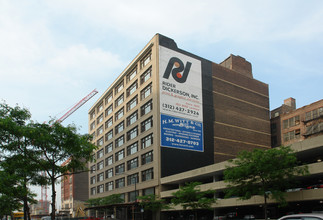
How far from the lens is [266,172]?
3456cm

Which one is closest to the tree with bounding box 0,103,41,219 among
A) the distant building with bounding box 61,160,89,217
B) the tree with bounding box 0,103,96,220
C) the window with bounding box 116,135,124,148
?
the tree with bounding box 0,103,96,220

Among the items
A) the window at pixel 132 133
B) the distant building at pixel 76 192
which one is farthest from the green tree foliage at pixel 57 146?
the distant building at pixel 76 192

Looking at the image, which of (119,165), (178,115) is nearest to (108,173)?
(119,165)

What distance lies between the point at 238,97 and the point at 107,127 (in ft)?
131

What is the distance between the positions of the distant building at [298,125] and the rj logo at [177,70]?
30.0 metres

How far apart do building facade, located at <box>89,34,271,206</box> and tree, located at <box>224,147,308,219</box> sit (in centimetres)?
2845

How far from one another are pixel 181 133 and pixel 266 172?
31.5 m

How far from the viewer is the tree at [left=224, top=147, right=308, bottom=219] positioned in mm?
34188

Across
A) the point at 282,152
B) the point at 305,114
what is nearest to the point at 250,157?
the point at 282,152

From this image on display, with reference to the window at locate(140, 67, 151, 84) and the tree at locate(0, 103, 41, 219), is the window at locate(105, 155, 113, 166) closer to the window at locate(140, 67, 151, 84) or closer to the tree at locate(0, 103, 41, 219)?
the window at locate(140, 67, 151, 84)

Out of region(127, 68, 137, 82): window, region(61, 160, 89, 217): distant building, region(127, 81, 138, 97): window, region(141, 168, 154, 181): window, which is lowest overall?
region(61, 160, 89, 217): distant building

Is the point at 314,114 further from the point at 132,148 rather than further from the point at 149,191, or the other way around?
the point at 132,148

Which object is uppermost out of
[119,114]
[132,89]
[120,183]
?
[132,89]

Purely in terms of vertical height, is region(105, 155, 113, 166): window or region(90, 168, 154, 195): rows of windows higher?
region(105, 155, 113, 166): window
